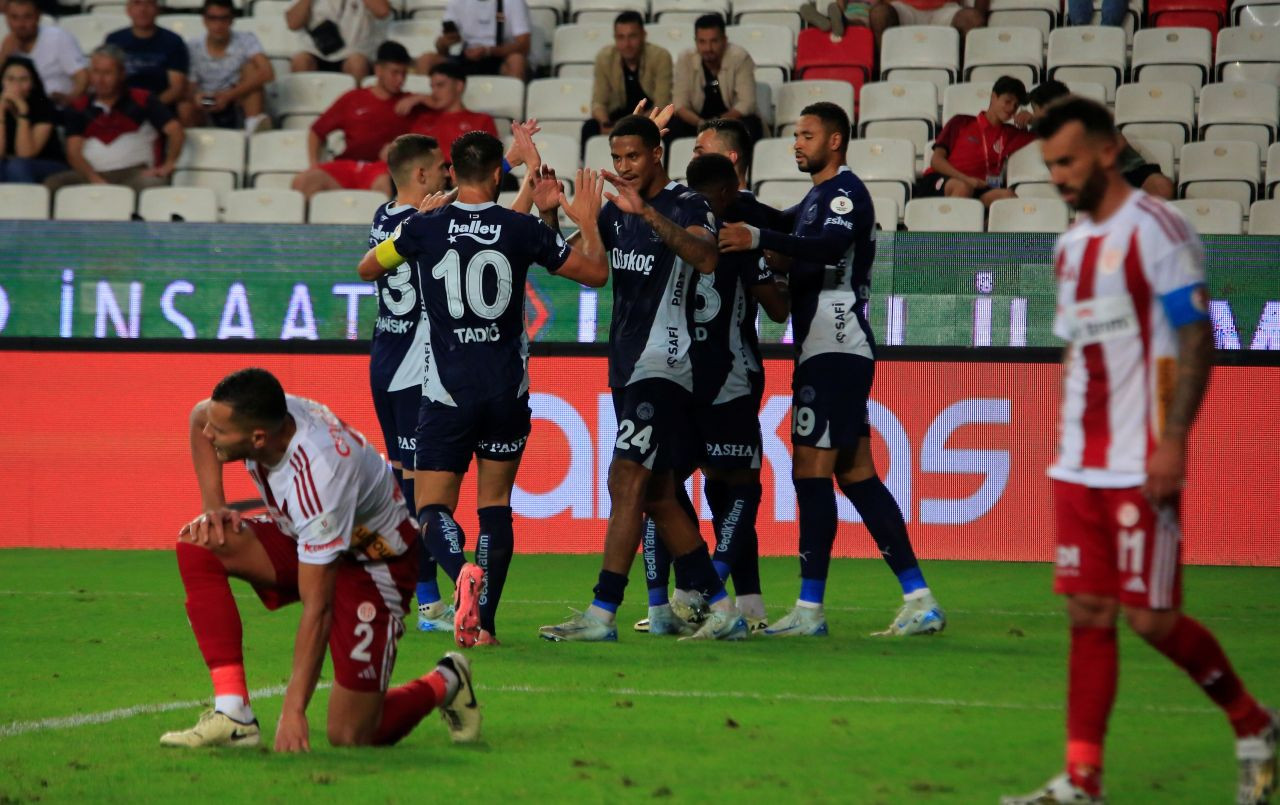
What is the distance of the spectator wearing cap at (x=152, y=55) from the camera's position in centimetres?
1438

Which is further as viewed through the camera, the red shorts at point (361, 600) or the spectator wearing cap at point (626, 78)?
the spectator wearing cap at point (626, 78)

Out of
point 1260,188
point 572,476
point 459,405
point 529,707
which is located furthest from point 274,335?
point 1260,188

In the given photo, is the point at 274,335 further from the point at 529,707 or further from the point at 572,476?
the point at 529,707

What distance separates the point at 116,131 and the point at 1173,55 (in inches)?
342

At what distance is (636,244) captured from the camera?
24.0 feet

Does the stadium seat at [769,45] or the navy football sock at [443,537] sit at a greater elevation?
the stadium seat at [769,45]

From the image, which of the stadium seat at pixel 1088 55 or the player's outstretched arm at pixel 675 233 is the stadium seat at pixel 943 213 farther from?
the player's outstretched arm at pixel 675 233

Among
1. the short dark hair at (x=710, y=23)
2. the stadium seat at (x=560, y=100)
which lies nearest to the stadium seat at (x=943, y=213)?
the short dark hair at (x=710, y=23)

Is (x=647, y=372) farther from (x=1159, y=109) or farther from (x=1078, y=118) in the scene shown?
→ (x=1159, y=109)

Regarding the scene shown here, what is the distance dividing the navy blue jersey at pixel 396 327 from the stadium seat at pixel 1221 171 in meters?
6.60

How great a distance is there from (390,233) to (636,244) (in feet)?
5.22

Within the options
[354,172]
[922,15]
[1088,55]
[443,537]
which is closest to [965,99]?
[1088,55]

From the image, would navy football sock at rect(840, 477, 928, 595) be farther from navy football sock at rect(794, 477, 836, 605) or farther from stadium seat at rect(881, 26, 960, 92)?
stadium seat at rect(881, 26, 960, 92)

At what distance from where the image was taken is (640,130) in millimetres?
7203
